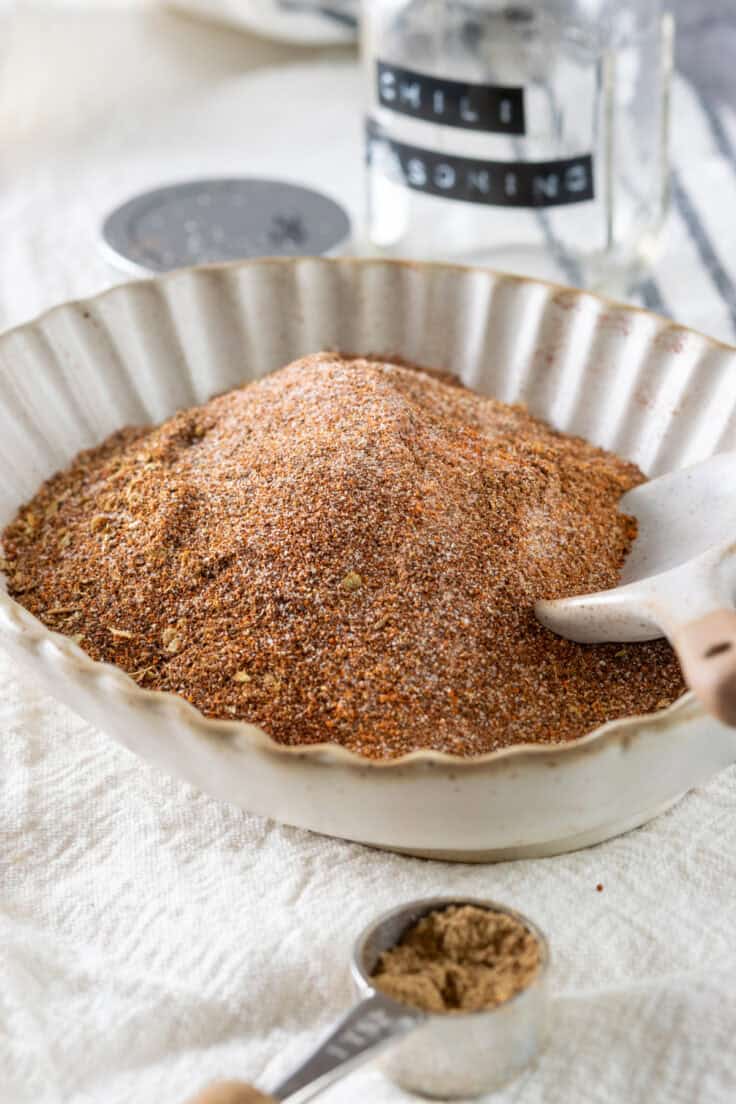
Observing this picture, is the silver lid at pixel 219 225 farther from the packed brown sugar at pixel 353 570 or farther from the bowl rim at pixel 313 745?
the bowl rim at pixel 313 745

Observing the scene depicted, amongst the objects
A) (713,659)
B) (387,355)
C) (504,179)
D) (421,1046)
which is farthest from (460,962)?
(504,179)

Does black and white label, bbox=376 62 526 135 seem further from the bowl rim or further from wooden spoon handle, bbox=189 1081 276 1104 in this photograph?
wooden spoon handle, bbox=189 1081 276 1104

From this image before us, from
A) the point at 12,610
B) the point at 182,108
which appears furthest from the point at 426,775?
the point at 182,108

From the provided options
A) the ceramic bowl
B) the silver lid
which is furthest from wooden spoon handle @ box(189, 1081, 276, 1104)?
the silver lid

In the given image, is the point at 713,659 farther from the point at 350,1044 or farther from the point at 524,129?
the point at 524,129

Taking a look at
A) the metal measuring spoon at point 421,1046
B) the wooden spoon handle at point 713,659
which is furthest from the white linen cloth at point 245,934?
the wooden spoon handle at point 713,659
